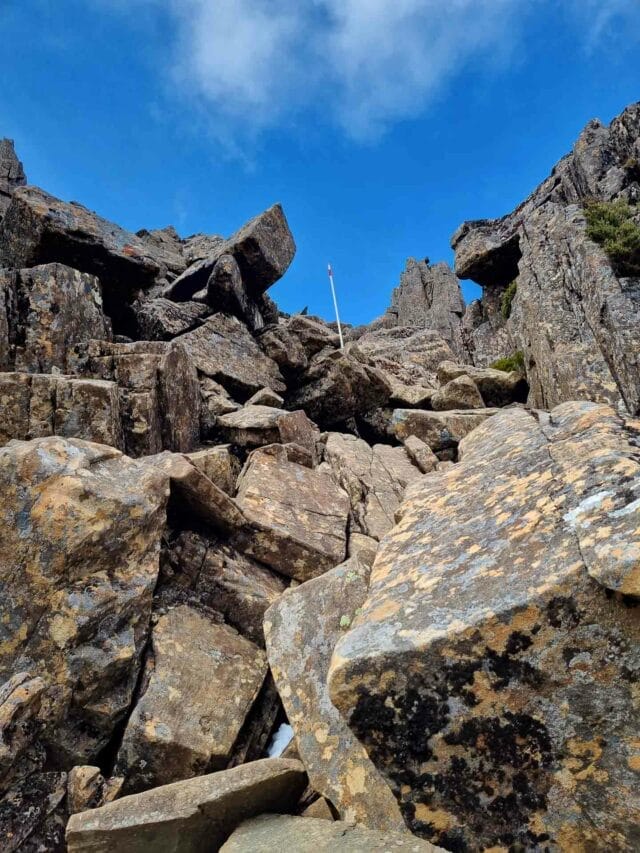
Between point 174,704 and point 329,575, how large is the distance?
3.99 m

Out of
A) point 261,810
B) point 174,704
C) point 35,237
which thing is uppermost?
point 35,237

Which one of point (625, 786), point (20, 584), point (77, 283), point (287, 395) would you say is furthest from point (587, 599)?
point (287, 395)

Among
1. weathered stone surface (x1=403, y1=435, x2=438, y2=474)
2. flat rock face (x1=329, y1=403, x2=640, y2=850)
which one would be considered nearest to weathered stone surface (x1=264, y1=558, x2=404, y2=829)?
flat rock face (x1=329, y1=403, x2=640, y2=850)

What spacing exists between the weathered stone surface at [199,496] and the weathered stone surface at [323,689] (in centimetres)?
466

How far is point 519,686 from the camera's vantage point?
3994 mm

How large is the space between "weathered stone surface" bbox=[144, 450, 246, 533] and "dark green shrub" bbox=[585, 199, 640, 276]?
16066 millimetres

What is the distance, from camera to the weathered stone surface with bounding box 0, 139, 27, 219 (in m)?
76.0

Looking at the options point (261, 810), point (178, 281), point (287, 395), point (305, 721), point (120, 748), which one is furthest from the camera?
point (178, 281)

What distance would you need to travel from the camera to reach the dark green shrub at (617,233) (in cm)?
1761

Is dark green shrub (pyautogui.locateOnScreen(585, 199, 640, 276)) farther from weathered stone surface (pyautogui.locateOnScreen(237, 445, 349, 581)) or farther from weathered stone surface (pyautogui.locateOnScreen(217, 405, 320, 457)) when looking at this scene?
weathered stone surface (pyautogui.locateOnScreen(237, 445, 349, 581))

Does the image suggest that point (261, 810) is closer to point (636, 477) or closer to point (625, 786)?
point (625, 786)

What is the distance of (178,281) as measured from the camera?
101 feet

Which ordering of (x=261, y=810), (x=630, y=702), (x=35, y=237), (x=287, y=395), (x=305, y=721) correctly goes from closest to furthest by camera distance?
1. (x=630, y=702)
2. (x=261, y=810)
3. (x=305, y=721)
4. (x=35, y=237)
5. (x=287, y=395)

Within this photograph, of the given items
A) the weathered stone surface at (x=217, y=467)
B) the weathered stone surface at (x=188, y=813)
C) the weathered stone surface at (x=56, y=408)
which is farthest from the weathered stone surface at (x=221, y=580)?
the weathered stone surface at (x=56, y=408)
